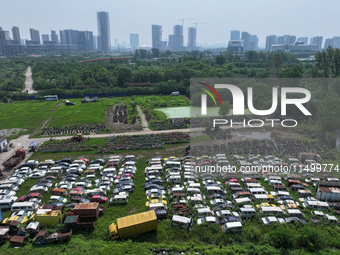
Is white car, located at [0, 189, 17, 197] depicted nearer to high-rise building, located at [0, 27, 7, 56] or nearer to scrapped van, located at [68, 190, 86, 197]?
scrapped van, located at [68, 190, 86, 197]

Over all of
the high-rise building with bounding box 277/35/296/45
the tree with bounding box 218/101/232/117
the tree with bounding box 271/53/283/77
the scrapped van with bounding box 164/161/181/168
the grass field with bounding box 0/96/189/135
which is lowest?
the scrapped van with bounding box 164/161/181/168

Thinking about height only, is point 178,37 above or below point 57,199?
above

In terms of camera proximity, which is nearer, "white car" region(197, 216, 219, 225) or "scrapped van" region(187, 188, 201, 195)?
"white car" region(197, 216, 219, 225)

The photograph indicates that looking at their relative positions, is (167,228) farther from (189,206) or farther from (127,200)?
(127,200)

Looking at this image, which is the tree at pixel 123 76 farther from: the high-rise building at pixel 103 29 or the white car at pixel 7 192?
the high-rise building at pixel 103 29

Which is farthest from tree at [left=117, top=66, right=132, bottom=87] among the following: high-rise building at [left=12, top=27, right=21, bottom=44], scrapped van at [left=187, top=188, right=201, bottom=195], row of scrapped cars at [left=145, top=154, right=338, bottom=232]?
high-rise building at [left=12, top=27, right=21, bottom=44]

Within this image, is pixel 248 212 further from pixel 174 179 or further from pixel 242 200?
pixel 174 179

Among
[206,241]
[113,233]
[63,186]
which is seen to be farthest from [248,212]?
[63,186]

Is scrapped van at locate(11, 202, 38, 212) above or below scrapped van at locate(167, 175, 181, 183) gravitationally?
below
